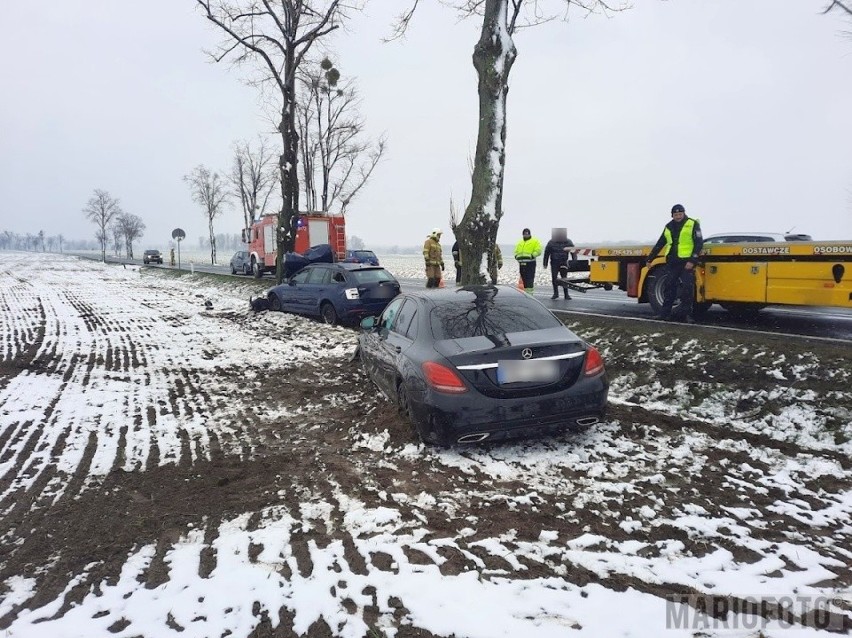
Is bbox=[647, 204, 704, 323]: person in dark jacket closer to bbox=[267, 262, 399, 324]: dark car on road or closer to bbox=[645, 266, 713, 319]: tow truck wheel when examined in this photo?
bbox=[645, 266, 713, 319]: tow truck wheel

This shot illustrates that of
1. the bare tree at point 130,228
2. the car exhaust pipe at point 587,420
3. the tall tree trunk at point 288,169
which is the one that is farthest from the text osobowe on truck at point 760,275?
the bare tree at point 130,228

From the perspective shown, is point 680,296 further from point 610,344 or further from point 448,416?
point 448,416

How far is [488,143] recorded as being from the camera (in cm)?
963

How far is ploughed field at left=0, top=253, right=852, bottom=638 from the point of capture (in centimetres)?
279

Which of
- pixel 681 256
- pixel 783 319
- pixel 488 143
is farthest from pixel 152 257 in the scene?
pixel 783 319

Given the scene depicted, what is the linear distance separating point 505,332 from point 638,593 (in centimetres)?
247

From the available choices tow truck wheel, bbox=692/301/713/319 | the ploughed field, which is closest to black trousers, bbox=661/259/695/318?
tow truck wheel, bbox=692/301/713/319

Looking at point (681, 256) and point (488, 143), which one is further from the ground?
point (488, 143)

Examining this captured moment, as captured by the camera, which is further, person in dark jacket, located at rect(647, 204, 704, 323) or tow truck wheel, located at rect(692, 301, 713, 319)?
tow truck wheel, located at rect(692, 301, 713, 319)

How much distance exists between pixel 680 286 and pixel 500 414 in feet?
18.2

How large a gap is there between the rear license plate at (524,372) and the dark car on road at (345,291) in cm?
768

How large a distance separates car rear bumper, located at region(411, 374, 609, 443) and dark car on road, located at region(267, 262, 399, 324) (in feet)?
24.7

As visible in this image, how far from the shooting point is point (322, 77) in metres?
32.1

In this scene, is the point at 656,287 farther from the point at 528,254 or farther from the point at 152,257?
the point at 152,257
